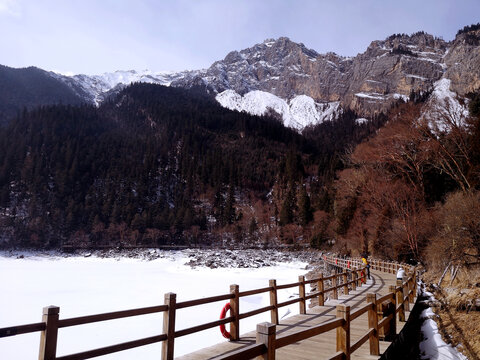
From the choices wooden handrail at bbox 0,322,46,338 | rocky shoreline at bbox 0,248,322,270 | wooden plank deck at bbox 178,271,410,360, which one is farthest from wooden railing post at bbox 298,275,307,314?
rocky shoreline at bbox 0,248,322,270

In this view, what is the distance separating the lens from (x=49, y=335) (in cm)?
346

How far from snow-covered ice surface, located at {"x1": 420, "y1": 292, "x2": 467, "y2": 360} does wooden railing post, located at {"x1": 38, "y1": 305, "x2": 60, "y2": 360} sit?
835 centimetres

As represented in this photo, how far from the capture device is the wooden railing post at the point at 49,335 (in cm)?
342

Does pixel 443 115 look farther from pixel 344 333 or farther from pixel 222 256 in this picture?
pixel 222 256

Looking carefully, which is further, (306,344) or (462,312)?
(462,312)

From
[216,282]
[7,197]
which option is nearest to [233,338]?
[216,282]

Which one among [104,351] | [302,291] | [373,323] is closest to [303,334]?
[104,351]

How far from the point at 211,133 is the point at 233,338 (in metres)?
148

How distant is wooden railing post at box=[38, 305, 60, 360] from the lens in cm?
342

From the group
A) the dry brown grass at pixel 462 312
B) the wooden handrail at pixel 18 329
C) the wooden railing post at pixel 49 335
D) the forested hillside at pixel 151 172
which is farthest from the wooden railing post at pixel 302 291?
the forested hillside at pixel 151 172

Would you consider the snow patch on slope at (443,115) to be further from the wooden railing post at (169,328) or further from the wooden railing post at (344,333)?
the wooden railing post at (169,328)

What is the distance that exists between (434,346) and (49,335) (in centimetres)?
922

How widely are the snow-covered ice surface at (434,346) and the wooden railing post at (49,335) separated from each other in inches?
329

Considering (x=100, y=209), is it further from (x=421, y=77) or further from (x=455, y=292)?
(x=421, y=77)
